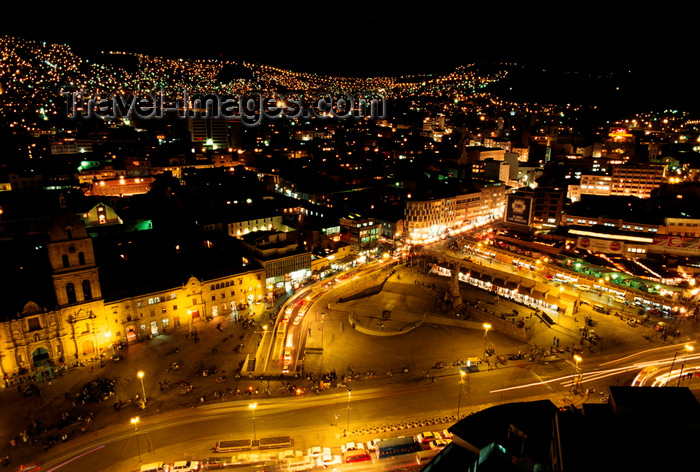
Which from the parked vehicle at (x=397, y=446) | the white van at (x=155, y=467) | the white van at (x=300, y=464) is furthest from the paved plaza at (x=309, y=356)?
the parked vehicle at (x=397, y=446)

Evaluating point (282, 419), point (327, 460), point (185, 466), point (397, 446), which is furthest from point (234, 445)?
point (397, 446)

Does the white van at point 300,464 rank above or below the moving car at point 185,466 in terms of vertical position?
below

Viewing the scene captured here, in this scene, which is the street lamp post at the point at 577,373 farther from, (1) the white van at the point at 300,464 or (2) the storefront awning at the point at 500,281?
(1) the white van at the point at 300,464

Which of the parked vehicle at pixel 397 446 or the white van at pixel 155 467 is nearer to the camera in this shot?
the white van at pixel 155 467

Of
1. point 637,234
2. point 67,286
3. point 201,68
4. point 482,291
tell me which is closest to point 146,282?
point 67,286

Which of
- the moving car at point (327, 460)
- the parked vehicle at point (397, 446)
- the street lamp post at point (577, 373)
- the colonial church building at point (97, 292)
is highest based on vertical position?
the colonial church building at point (97, 292)

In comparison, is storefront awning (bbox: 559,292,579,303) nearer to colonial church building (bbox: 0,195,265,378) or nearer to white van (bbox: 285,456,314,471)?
colonial church building (bbox: 0,195,265,378)

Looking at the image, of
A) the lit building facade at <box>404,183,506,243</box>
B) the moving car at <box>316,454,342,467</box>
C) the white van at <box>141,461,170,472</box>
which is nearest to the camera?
the white van at <box>141,461,170,472</box>

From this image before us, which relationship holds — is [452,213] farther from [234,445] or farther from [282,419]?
[234,445]

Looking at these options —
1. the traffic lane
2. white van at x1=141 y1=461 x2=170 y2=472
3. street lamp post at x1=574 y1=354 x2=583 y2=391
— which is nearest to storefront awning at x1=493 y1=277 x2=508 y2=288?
street lamp post at x1=574 y1=354 x2=583 y2=391
